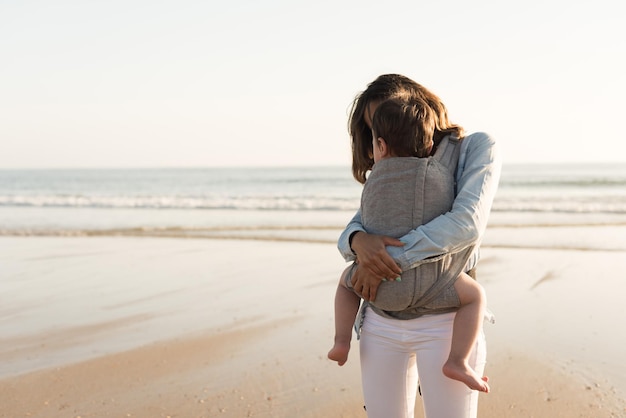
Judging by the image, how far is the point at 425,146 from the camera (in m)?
2.12

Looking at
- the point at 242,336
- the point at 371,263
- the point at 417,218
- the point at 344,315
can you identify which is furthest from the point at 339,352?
the point at 242,336

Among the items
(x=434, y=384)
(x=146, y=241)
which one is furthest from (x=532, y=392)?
(x=146, y=241)

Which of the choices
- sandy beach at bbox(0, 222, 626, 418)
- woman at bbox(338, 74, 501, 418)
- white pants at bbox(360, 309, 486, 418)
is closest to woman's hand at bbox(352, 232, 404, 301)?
woman at bbox(338, 74, 501, 418)

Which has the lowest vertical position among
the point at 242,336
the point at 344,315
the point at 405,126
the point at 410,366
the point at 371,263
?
the point at 242,336

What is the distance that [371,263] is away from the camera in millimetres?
2043

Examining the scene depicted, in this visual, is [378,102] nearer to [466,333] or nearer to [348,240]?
[348,240]

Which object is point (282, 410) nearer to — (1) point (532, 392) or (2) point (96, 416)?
(2) point (96, 416)

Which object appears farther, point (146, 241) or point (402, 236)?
point (146, 241)

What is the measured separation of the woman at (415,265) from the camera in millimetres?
1968

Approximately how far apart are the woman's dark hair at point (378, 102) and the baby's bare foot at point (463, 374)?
758 millimetres

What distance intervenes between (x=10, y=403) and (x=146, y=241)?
24.1 feet

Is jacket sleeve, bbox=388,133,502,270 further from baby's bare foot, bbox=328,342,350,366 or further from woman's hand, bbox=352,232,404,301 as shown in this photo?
baby's bare foot, bbox=328,342,350,366

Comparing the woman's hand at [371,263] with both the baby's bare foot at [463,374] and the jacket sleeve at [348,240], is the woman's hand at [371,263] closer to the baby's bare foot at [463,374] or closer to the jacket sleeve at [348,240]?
the jacket sleeve at [348,240]

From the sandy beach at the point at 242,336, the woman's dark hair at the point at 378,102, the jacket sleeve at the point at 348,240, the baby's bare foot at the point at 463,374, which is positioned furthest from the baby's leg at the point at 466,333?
the sandy beach at the point at 242,336
